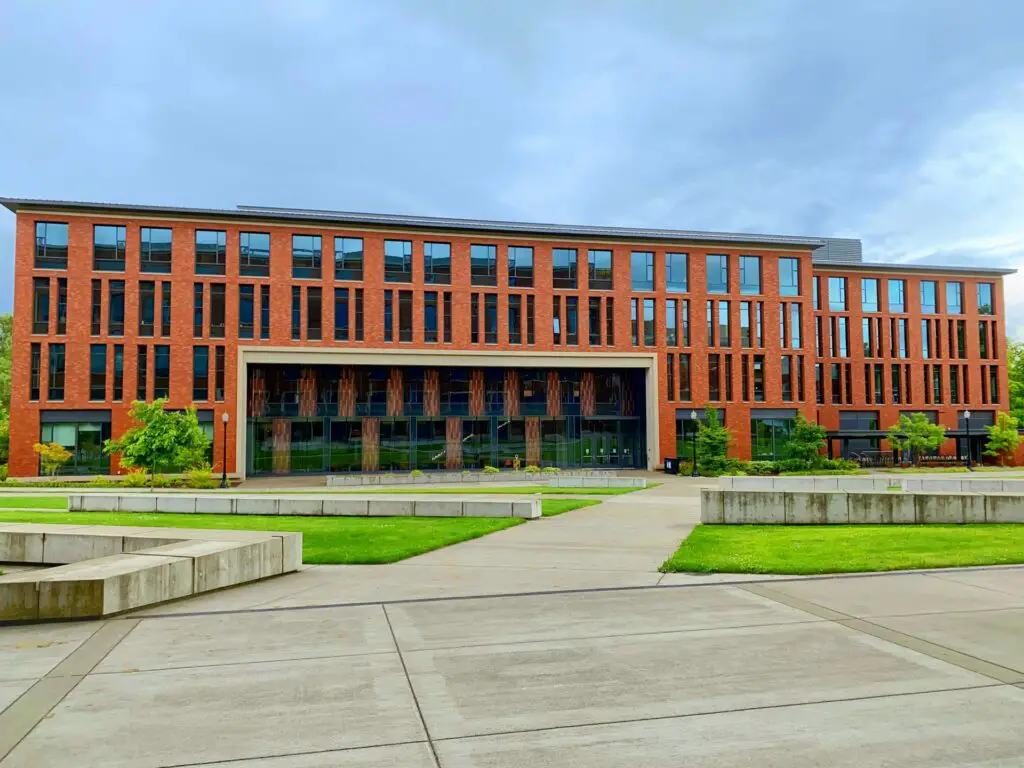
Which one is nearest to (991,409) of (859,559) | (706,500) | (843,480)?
(843,480)

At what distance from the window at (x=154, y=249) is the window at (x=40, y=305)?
17.9ft

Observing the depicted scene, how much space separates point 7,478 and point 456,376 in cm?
2755

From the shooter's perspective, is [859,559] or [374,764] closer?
[374,764]

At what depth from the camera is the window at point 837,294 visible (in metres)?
62.6

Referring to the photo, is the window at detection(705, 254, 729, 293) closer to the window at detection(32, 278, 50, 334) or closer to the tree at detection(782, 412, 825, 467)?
the tree at detection(782, 412, 825, 467)

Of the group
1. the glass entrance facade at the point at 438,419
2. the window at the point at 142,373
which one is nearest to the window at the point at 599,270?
the glass entrance facade at the point at 438,419

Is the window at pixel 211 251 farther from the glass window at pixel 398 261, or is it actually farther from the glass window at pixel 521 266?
the glass window at pixel 521 266

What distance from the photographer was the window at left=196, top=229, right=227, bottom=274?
161 ft

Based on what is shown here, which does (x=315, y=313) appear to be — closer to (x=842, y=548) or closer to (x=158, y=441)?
(x=158, y=441)

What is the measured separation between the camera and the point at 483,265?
53.7 meters

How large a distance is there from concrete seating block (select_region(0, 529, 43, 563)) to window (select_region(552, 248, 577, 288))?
43.2m

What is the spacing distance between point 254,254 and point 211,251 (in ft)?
8.34

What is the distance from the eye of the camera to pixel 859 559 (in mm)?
12547

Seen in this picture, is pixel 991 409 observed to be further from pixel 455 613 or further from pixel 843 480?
pixel 455 613
